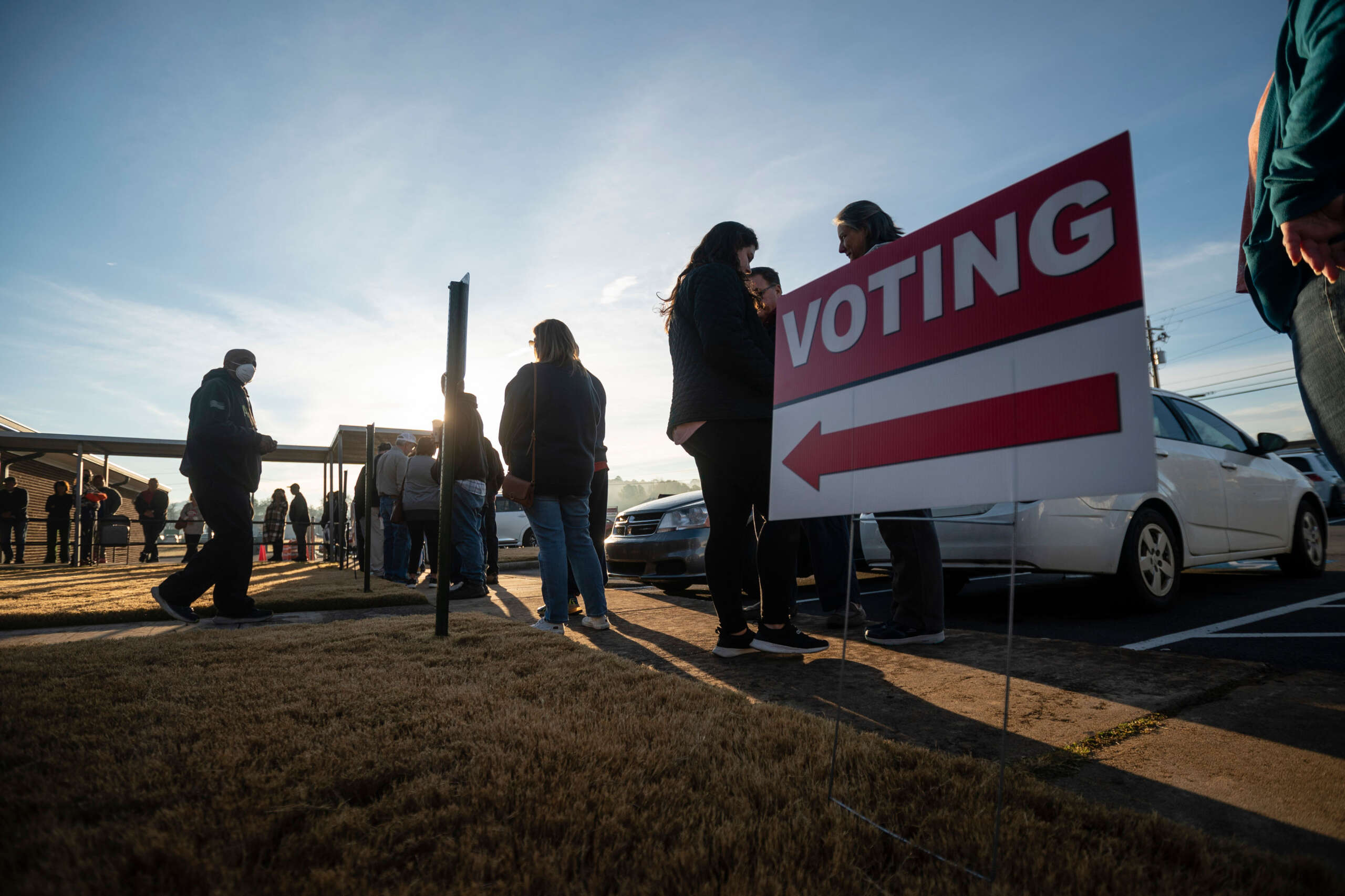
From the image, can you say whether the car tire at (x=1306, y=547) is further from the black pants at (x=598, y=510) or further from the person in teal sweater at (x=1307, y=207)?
the black pants at (x=598, y=510)

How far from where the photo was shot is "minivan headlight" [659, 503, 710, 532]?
18.6ft

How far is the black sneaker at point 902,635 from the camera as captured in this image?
3.18 metres

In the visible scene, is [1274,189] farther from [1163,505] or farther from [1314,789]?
[1163,505]

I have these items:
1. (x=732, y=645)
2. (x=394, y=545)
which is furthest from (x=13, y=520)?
(x=732, y=645)

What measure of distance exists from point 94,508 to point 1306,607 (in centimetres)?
1873

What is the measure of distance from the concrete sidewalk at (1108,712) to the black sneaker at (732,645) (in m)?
0.04

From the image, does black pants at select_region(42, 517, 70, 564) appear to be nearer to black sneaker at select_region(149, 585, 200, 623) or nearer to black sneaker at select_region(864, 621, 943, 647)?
black sneaker at select_region(149, 585, 200, 623)

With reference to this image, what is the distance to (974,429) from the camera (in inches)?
55.2

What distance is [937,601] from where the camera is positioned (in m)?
3.25

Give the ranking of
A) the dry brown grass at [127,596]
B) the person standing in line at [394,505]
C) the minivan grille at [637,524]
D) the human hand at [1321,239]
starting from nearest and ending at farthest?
the human hand at [1321,239] < the dry brown grass at [127,596] < the minivan grille at [637,524] < the person standing in line at [394,505]

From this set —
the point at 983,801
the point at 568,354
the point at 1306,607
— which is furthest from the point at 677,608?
the point at 1306,607

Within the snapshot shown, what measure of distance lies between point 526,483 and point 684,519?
2231 millimetres

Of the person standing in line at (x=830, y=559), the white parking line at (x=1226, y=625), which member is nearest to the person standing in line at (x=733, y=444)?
the person standing in line at (x=830, y=559)

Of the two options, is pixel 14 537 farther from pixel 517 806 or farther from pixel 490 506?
pixel 517 806
